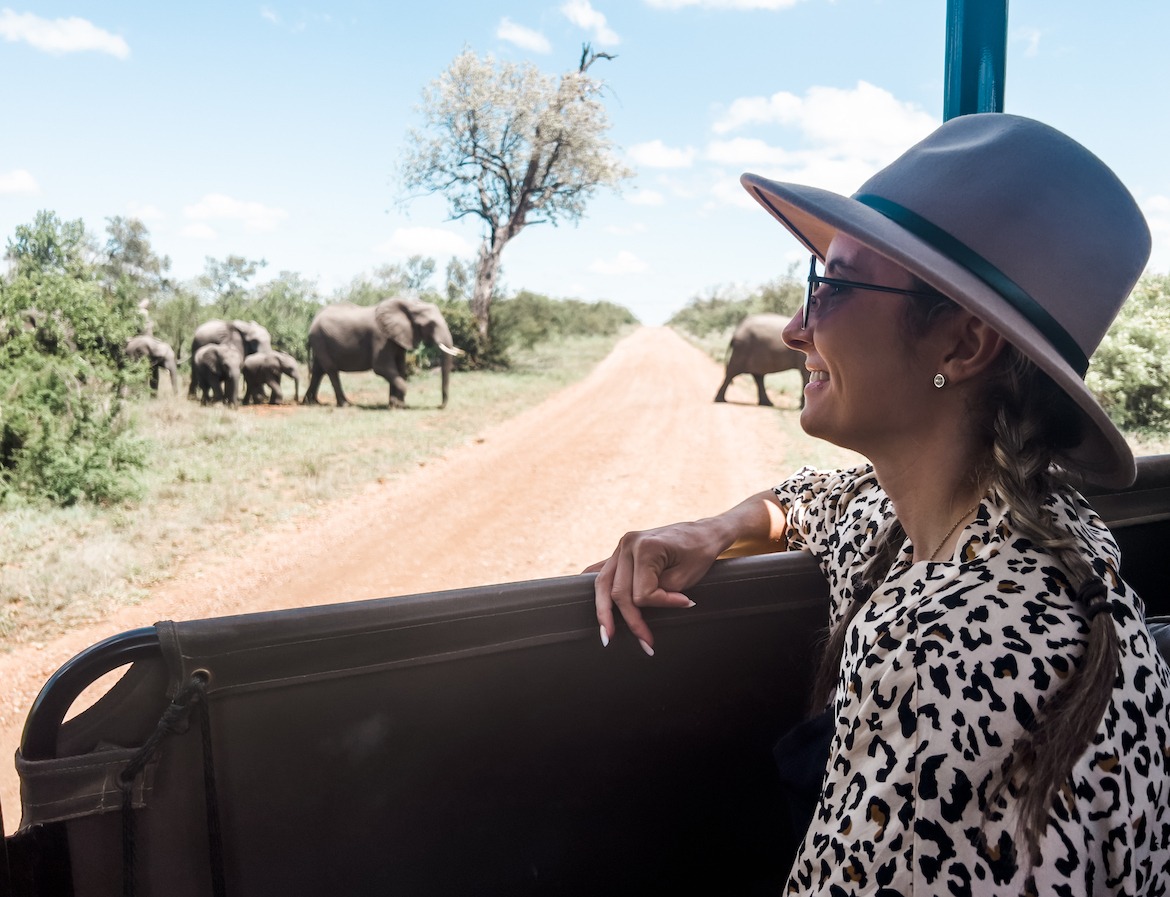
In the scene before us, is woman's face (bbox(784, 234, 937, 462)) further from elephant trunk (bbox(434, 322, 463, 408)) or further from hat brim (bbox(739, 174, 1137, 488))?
elephant trunk (bbox(434, 322, 463, 408))

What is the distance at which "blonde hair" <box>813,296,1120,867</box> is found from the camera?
0.67 meters

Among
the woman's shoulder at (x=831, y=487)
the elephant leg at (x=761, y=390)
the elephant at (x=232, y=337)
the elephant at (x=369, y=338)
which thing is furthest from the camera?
the elephant at (x=369, y=338)

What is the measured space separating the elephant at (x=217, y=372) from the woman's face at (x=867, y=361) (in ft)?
32.0

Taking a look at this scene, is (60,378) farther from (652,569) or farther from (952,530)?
(952,530)

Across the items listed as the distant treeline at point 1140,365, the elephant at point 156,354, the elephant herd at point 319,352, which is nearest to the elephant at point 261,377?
the elephant herd at point 319,352

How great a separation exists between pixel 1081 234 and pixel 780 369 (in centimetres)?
976

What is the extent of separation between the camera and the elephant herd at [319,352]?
10008 millimetres

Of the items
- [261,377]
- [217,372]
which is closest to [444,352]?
[261,377]

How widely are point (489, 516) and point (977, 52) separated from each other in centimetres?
485

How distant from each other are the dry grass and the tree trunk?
3.95 m

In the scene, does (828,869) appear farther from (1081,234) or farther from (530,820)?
(1081,234)

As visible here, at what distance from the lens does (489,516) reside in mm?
6266

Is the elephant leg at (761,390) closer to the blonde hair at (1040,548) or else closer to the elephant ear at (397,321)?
the elephant ear at (397,321)

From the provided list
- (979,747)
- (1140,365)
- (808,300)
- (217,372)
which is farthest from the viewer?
(217,372)
